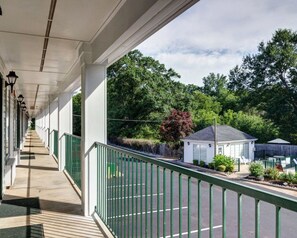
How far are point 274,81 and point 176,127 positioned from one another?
10634 mm

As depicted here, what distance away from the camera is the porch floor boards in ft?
9.94

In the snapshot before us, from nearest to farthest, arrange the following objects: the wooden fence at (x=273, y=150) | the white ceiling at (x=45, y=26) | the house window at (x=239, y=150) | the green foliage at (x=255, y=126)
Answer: the white ceiling at (x=45, y=26), the wooden fence at (x=273, y=150), the house window at (x=239, y=150), the green foliage at (x=255, y=126)

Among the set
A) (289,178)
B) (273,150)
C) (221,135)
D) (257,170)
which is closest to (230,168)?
(257,170)

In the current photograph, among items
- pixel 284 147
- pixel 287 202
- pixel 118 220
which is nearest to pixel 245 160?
pixel 284 147

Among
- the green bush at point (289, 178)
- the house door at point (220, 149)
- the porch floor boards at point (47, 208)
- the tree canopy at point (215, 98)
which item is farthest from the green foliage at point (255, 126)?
the porch floor boards at point (47, 208)

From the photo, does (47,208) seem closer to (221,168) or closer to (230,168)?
(221,168)

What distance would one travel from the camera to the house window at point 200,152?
1941 cm

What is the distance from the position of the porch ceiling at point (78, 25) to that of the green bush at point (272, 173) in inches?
477

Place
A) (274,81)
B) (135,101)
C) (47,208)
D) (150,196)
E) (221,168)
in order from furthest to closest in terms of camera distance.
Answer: (135,101) < (274,81) < (221,168) < (47,208) < (150,196)

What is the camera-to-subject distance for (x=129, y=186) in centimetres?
241

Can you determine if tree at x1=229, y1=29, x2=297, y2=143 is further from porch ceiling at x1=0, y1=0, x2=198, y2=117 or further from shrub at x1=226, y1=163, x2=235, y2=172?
porch ceiling at x1=0, y1=0, x2=198, y2=117

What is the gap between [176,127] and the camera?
24906 mm

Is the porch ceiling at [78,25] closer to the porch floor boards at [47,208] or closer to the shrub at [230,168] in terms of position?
the porch floor boards at [47,208]

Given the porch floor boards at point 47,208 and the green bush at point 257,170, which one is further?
the green bush at point 257,170
